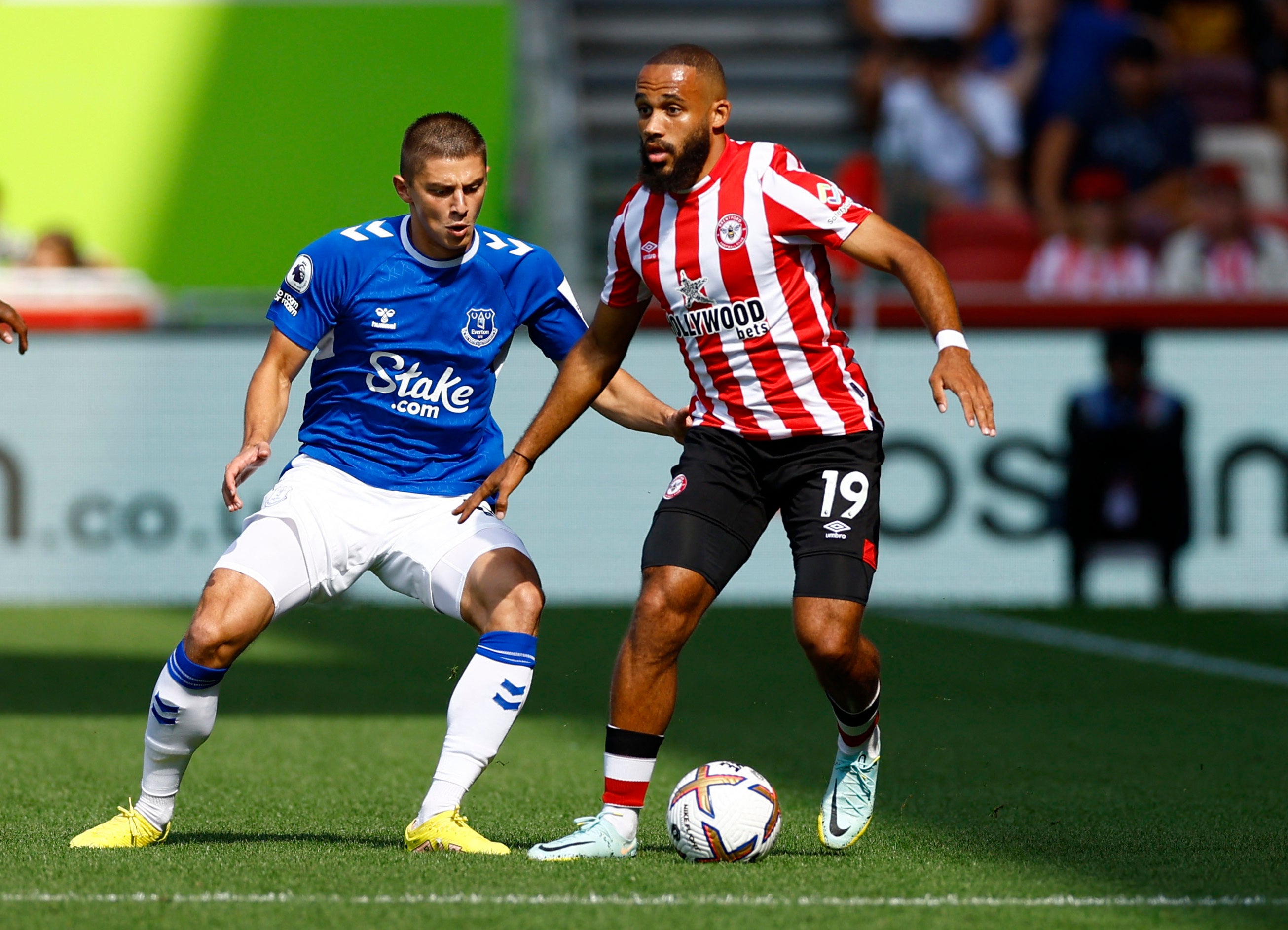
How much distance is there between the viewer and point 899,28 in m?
17.4

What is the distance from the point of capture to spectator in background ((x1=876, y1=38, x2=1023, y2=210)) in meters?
15.7

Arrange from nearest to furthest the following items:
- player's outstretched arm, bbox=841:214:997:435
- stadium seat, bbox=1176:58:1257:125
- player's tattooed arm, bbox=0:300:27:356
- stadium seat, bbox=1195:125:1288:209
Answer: player's outstretched arm, bbox=841:214:997:435, player's tattooed arm, bbox=0:300:27:356, stadium seat, bbox=1195:125:1288:209, stadium seat, bbox=1176:58:1257:125

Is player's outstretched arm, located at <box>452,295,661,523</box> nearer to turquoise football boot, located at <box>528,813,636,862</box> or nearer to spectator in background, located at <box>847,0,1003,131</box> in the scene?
turquoise football boot, located at <box>528,813,636,862</box>

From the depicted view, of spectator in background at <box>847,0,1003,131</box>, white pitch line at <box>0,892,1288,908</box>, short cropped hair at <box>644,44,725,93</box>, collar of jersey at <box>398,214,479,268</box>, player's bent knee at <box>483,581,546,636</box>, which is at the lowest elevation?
white pitch line at <box>0,892,1288,908</box>

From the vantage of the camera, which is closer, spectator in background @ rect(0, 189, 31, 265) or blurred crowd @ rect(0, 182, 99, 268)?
blurred crowd @ rect(0, 182, 99, 268)

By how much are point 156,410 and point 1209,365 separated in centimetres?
680

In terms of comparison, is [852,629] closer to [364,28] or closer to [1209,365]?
[1209,365]

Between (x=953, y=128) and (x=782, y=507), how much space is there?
1125cm

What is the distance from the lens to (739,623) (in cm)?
1169

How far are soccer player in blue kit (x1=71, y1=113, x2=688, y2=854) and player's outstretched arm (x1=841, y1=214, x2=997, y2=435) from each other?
778 mm

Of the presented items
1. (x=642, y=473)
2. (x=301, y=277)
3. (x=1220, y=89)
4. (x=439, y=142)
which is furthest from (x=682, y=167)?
(x=1220, y=89)

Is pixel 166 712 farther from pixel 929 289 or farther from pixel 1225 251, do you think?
pixel 1225 251

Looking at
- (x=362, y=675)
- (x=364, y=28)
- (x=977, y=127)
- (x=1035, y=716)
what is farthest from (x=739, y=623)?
(x=364, y=28)

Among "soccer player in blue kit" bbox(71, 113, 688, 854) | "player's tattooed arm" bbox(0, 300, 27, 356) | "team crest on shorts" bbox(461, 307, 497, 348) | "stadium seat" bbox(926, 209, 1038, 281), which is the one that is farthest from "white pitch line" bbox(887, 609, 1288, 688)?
"player's tattooed arm" bbox(0, 300, 27, 356)
